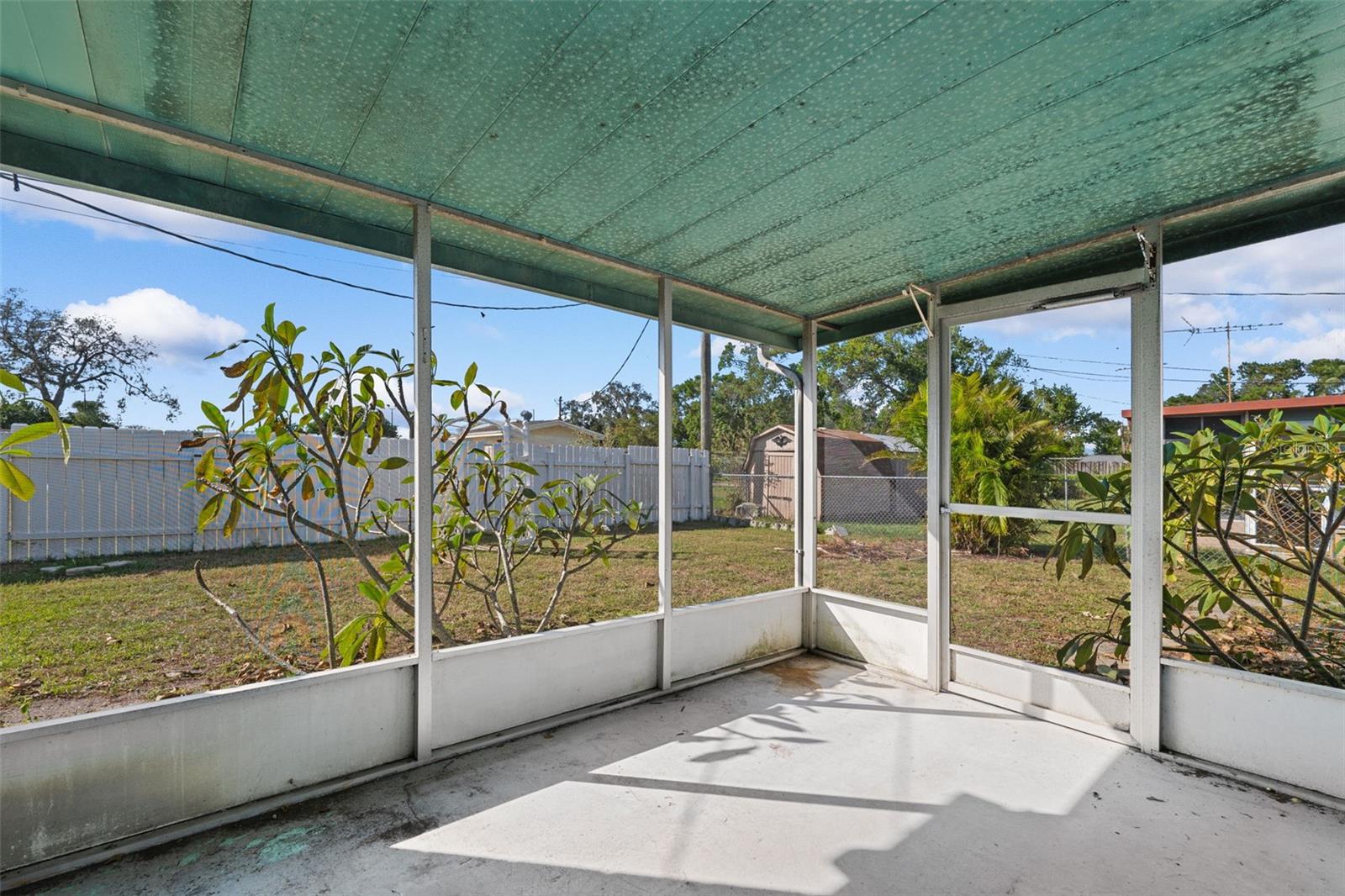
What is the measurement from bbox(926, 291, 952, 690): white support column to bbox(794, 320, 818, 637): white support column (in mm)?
820

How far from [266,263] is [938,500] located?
11.9ft

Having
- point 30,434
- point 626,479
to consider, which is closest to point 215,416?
point 30,434

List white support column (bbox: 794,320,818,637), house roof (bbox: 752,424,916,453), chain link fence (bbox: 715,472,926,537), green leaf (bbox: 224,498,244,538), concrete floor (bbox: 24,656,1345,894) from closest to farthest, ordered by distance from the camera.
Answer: concrete floor (bbox: 24,656,1345,894) < green leaf (bbox: 224,498,244,538) < white support column (bbox: 794,320,818,637) < house roof (bbox: 752,424,916,453) < chain link fence (bbox: 715,472,926,537)

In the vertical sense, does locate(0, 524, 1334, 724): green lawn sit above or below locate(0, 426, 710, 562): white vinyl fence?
below

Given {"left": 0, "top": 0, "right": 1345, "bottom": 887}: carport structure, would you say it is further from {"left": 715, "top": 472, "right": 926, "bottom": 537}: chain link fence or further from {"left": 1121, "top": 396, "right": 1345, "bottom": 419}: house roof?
{"left": 715, "top": 472, "right": 926, "bottom": 537}: chain link fence

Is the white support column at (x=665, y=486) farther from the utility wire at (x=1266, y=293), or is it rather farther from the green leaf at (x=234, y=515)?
the utility wire at (x=1266, y=293)

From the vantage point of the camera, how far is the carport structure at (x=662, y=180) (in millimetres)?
1266

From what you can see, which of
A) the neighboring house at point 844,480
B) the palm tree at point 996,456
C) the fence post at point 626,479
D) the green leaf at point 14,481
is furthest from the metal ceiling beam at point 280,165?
the neighboring house at point 844,480

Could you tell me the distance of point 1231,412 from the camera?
3.30 m

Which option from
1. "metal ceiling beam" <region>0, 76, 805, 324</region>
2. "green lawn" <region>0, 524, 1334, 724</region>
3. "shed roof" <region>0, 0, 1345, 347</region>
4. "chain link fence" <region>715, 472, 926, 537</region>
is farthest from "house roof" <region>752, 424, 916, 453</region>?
"metal ceiling beam" <region>0, 76, 805, 324</region>

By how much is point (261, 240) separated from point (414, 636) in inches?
80.1

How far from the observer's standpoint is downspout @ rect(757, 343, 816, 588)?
3.82 m

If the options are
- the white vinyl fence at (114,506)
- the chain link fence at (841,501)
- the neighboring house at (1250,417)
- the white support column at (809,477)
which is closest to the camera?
the neighboring house at (1250,417)

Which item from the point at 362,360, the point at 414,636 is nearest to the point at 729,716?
the point at 414,636
